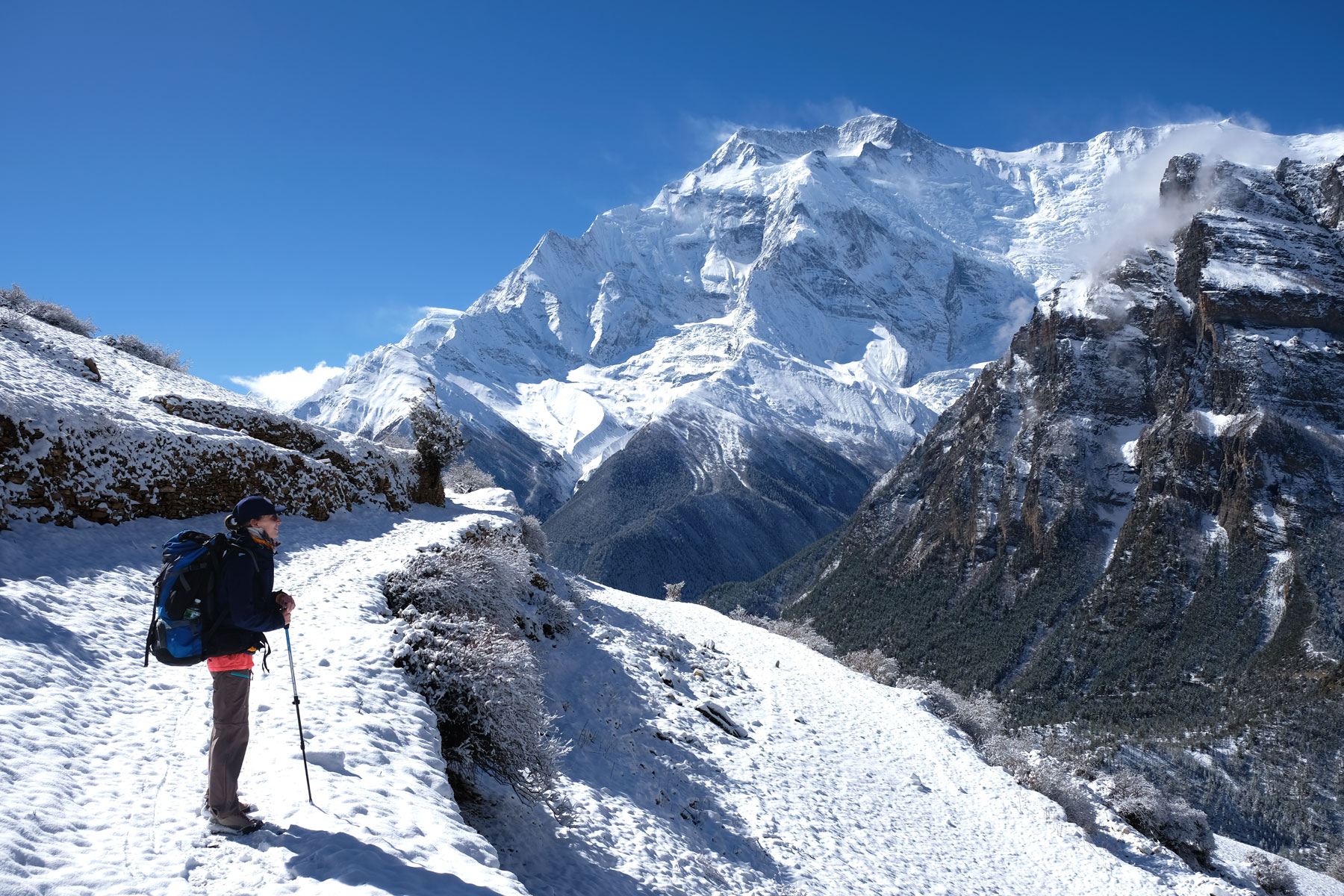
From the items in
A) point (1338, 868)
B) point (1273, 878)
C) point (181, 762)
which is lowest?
point (1338, 868)

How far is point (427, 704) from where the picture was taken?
1252 cm

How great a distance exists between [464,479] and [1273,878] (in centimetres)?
5744

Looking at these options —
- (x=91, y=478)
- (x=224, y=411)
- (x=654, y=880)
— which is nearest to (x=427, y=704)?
(x=654, y=880)

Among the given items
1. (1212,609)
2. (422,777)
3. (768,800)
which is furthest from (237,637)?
(1212,609)

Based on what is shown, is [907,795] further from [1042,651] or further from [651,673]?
[1042,651]

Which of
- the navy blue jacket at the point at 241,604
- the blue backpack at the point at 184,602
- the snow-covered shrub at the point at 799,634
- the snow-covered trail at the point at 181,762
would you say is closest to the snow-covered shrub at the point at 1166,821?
the snow-covered shrub at the point at 799,634

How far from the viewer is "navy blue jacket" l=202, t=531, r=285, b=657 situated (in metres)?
7.64

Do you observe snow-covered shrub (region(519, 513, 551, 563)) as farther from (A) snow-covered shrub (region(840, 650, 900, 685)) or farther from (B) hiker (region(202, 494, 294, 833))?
(B) hiker (region(202, 494, 294, 833))

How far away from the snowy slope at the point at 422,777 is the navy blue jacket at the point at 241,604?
2.16m

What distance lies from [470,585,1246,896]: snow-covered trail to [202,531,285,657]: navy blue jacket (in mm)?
5831

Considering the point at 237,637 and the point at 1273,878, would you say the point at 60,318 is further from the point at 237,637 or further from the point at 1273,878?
the point at 1273,878

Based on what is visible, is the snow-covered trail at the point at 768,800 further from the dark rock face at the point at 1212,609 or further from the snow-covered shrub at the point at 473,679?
the dark rock face at the point at 1212,609

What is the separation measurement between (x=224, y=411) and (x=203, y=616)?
24.2m

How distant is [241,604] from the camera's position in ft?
25.1
